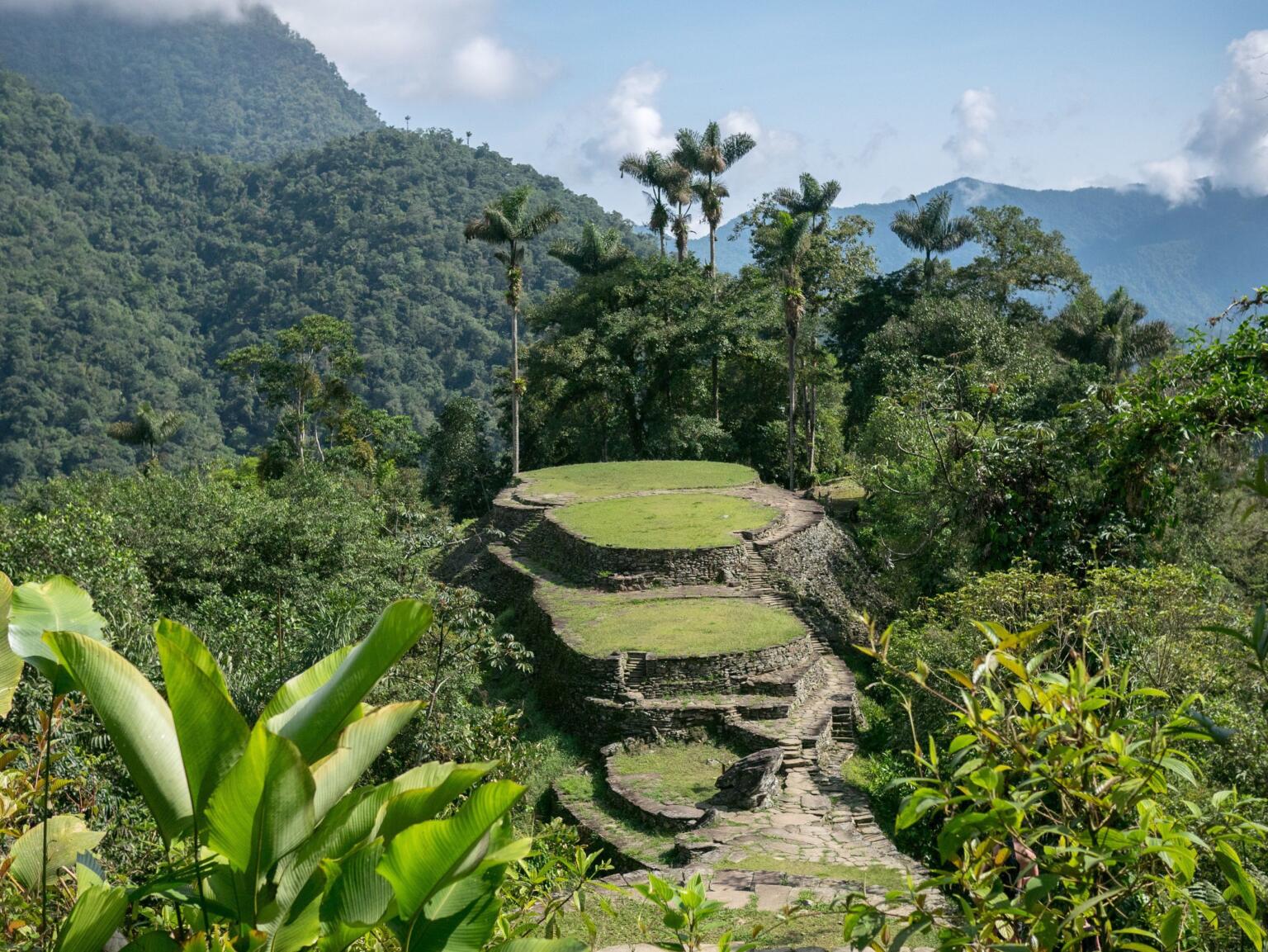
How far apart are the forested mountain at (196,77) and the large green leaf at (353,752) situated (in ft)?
421

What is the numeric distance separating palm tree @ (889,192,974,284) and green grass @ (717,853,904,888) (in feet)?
75.8

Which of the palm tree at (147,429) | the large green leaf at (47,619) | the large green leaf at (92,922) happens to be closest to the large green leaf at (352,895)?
the large green leaf at (92,922)

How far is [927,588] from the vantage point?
14141 mm

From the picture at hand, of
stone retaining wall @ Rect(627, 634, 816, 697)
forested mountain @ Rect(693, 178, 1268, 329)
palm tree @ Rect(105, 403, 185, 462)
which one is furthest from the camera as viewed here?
forested mountain @ Rect(693, 178, 1268, 329)

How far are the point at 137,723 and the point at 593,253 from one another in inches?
1131

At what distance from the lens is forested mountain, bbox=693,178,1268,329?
116812mm

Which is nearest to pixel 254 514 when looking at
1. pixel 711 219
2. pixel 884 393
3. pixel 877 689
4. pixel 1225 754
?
pixel 877 689

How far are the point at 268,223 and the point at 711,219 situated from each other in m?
47.8

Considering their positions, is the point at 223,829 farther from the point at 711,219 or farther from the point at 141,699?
the point at 711,219

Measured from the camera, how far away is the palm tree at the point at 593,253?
1171 inches

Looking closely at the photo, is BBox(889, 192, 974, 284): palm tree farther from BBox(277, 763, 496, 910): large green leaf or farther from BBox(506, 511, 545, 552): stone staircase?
BBox(277, 763, 496, 910): large green leaf

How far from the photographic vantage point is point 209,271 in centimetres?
6631

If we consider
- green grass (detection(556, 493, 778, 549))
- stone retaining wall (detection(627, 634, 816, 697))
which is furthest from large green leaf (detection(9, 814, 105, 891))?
green grass (detection(556, 493, 778, 549))

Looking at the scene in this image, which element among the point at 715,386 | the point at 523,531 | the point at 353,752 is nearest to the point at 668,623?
the point at 523,531
